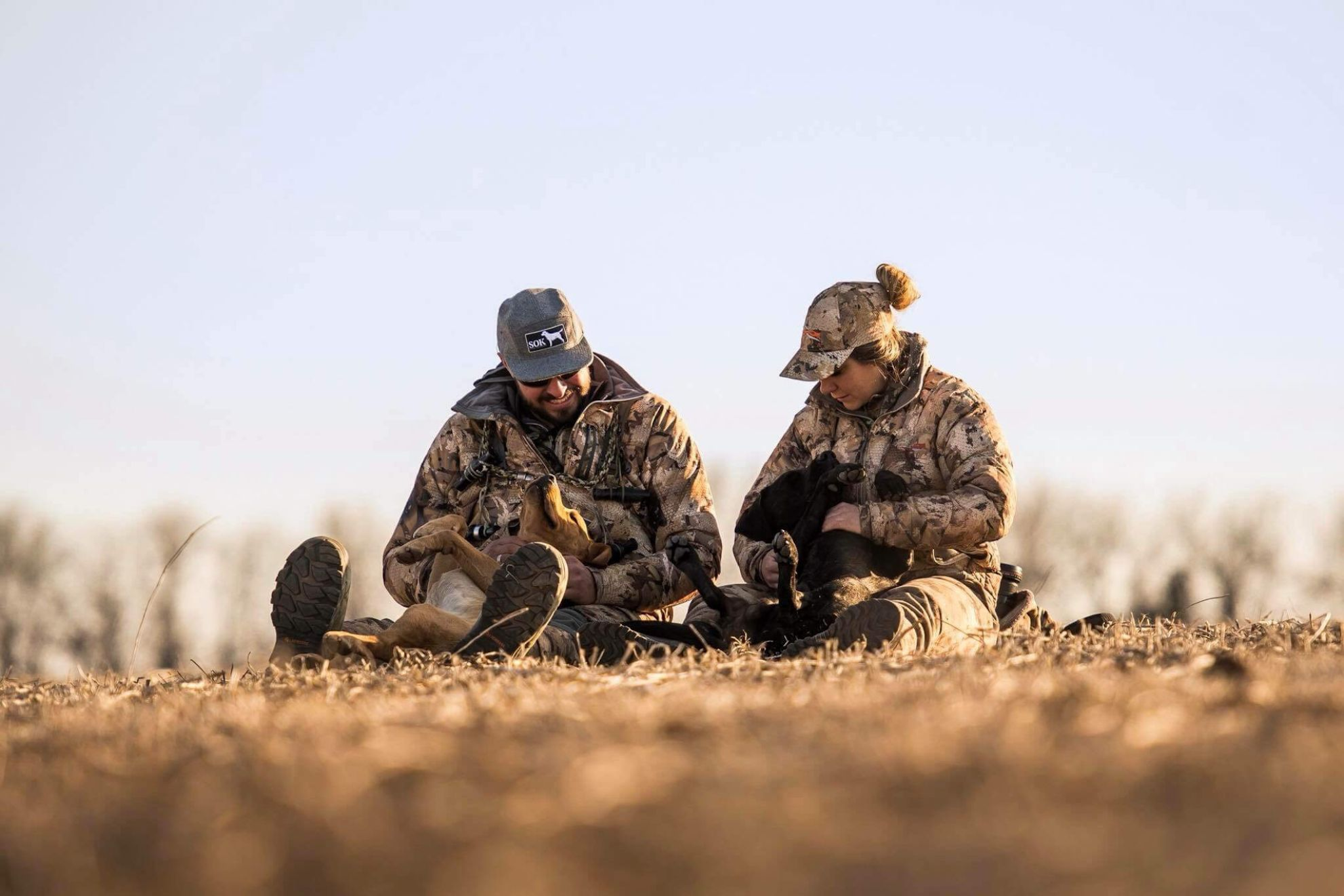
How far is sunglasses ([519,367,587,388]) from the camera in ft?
29.3

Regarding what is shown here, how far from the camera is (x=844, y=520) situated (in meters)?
7.73

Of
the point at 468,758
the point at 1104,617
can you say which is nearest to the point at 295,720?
the point at 468,758

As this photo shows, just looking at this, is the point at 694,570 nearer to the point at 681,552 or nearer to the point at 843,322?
the point at 681,552

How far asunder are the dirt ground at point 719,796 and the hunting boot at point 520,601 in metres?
2.34

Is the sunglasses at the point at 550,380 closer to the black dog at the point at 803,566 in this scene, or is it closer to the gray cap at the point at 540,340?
the gray cap at the point at 540,340

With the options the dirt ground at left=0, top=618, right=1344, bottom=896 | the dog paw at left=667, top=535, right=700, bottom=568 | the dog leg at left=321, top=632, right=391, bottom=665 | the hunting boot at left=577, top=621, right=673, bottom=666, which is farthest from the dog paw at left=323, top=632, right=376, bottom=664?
the dirt ground at left=0, top=618, right=1344, bottom=896

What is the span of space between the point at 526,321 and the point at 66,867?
666 centimetres

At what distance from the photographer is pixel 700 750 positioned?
3.06 metres

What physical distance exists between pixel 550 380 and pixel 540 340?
0.24 m

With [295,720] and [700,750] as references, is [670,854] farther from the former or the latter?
[295,720]

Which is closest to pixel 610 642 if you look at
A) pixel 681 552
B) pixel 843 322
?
pixel 681 552

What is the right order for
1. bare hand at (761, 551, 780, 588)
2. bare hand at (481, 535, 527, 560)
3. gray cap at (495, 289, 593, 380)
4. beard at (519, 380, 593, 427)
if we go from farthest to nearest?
1. beard at (519, 380, 593, 427)
2. gray cap at (495, 289, 593, 380)
3. bare hand at (481, 535, 527, 560)
4. bare hand at (761, 551, 780, 588)

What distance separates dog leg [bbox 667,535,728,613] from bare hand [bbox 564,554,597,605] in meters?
0.52

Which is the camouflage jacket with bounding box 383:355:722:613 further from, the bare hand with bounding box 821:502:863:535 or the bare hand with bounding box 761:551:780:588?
the bare hand with bounding box 821:502:863:535
